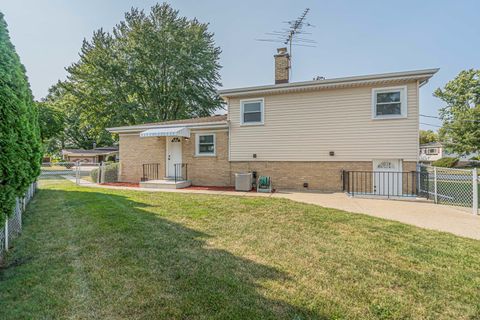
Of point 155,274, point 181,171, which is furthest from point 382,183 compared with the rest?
point 155,274

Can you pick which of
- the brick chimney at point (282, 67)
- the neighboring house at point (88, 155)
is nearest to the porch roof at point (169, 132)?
the brick chimney at point (282, 67)

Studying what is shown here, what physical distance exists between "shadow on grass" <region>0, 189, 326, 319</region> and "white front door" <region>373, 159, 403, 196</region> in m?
8.82

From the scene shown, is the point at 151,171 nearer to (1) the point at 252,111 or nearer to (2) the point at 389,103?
(1) the point at 252,111

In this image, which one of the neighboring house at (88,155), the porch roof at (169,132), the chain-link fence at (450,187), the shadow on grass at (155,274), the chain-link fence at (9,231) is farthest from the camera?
the neighboring house at (88,155)

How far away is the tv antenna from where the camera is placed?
15375 mm

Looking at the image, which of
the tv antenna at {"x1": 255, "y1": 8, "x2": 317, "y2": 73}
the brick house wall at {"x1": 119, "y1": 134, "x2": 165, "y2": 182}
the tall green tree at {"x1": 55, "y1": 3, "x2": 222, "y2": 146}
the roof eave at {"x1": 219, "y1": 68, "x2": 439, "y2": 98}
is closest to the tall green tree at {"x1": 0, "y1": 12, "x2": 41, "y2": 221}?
the roof eave at {"x1": 219, "y1": 68, "x2": 439, "y2": 98}

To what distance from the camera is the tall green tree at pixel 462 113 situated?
1335 inches

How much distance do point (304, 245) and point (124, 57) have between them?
29.5 m

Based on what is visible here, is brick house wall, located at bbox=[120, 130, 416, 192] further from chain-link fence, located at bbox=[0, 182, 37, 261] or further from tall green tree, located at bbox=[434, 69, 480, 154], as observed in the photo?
tall green tree, located at bbox=[434, 69, 480, 154]

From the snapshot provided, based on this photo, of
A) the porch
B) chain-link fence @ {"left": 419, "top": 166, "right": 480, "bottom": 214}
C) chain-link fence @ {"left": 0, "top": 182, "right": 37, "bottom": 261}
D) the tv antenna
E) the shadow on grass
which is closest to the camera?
the shadow on grass

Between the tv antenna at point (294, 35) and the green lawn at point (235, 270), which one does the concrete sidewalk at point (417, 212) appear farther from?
the tv antenna at point (294, 35)

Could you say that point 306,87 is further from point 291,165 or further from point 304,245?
point 304,245

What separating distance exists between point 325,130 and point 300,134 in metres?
1.14

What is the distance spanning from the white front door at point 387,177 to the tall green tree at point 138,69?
2296cm
